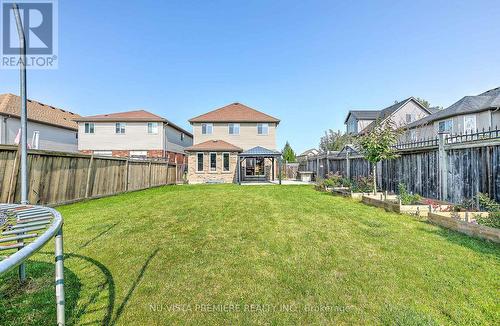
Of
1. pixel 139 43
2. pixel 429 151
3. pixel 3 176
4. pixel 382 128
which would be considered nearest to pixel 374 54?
pixel 382 128

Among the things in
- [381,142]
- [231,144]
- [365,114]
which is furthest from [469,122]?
[231,144]

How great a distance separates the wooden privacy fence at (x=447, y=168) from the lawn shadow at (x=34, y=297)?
977 centimetres

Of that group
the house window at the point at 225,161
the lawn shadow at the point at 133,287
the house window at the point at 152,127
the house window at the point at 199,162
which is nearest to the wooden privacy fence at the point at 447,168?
the lawn shadow at the point at 133,287

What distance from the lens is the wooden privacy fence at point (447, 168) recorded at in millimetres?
6848

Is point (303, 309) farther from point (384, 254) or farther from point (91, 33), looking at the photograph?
point (91, 33)

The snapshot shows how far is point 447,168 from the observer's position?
27.3 ft

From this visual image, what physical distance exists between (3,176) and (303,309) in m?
8.47

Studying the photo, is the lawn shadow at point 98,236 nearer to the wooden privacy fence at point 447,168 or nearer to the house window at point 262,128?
the wooden privacy fence at point 447,168

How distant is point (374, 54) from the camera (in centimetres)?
1554

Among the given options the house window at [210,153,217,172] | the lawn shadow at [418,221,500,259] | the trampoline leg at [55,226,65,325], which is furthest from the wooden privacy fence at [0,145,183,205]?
the lawn shadow at [418,221,500,259]

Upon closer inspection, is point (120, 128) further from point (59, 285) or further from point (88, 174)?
point (59, 285)

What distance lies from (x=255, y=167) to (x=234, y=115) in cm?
631

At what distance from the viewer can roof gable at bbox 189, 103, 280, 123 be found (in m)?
25.7

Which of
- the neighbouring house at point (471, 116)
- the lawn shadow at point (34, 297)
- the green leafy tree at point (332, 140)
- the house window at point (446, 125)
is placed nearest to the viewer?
the lawn shadow at point (34, 297)
